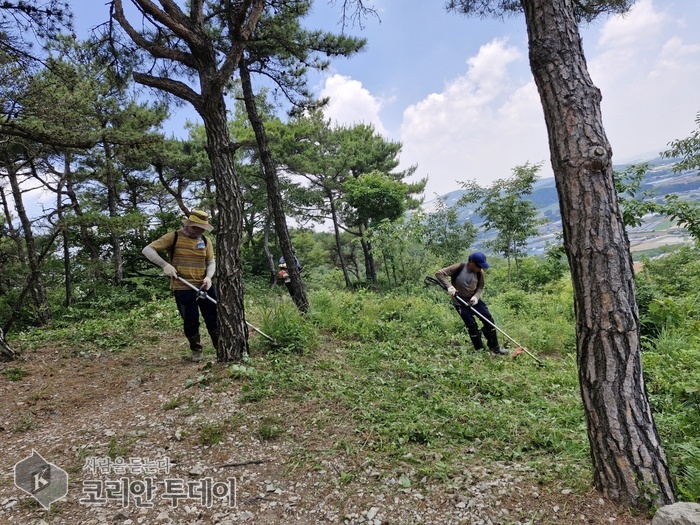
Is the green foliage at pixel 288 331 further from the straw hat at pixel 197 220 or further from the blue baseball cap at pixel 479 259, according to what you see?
the blue baseball cap at pixel 479 259

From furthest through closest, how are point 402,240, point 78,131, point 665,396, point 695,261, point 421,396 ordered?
point 402,240, point 695,261, point 78,131, point 421,396, point 665,396

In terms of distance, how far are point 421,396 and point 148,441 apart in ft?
8.33

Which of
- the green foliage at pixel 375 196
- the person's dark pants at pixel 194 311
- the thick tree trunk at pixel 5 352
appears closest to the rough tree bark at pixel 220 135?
the person's dark pants at pixel 194 311

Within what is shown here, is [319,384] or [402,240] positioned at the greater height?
[402,240]

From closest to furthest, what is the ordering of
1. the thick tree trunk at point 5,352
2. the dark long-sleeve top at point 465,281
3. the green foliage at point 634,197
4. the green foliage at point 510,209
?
the thick tree trunk at point 5,352, the dark long-sleeve top at point 465,281, the green foliage at point 634,197, the green foliage at point 510,209

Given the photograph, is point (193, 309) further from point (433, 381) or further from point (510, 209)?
point (510, 209)

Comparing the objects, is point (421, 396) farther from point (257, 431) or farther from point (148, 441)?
point (148, 441)

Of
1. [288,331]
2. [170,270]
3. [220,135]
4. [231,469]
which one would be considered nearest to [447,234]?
[288,331]

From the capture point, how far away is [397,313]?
772 centimetres

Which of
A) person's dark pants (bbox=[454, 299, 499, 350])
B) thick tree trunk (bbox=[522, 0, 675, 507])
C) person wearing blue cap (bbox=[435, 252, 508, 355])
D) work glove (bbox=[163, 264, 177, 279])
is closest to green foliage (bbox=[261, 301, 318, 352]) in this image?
work glove (bbox=[163, 264, 177, 279])

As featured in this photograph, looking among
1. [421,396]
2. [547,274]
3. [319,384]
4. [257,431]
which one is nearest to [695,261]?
[547,274]

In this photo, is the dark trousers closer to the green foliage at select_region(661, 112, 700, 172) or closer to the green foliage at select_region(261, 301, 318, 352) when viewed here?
the green foliage at select_region(261, 301, 318, 352)

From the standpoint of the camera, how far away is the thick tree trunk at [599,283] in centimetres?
199

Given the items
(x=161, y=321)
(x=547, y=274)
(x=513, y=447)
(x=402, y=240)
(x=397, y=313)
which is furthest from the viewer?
(x=402, y=240)
